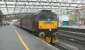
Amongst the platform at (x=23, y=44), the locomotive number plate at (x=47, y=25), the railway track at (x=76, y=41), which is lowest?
the railway track at (x=76, y=41)

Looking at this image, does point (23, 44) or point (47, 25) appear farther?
point (47, 25)

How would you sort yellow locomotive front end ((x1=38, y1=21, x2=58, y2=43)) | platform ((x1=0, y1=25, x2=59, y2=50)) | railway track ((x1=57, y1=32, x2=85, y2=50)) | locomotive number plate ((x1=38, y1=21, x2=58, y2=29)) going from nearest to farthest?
platform ((x1=0, y1=25, x2=59, y2=50))
railway track ((x1=57, y1=32, x2=85, y2=50))
yellow locomotive front end ((x1=38, y1=21, x2=58, y2=43))
locomotive number plate ((x1=38, y1=21, x2=58, y2=29))

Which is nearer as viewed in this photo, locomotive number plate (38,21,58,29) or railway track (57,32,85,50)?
railway track (57,32,85,50)

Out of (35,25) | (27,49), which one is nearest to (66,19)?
(35,25)

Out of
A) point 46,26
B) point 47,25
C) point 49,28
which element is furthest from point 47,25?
point 49,28

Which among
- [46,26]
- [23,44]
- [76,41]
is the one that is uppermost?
[46,26]

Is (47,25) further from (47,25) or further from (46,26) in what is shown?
(46,26)

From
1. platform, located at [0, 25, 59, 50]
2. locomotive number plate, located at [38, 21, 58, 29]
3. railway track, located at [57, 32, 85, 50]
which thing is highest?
locomotive number plate, located at [38, 21, 58, 29]

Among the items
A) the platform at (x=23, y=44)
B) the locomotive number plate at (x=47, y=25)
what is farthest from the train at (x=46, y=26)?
the platform at (x=23, y=44)

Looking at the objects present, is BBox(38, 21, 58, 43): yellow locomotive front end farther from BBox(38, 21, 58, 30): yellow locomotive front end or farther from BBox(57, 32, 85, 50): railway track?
BBox(57, 32, 85, 50): railway track

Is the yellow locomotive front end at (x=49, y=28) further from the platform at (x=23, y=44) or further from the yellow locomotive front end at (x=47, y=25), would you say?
the platform at (x=23, y=44)

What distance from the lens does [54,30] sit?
2747 cm

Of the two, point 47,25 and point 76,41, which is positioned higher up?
point 47,25

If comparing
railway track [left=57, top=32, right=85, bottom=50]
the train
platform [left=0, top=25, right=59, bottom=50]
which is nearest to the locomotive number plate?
the train
